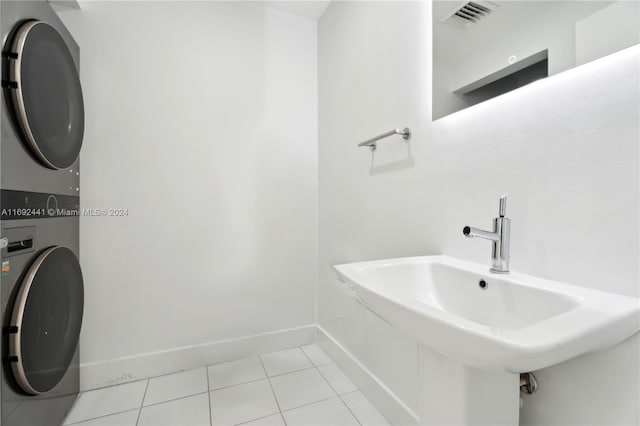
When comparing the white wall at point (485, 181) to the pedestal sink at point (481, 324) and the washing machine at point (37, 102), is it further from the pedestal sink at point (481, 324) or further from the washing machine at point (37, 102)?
the washing machine at point (37, 102)

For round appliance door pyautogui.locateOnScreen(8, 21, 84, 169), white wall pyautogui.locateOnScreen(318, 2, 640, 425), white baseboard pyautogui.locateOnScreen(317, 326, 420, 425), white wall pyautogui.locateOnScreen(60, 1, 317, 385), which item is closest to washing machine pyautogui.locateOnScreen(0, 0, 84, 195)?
round appliance door pyautogui.locateOnScreen(8, 21, 84, 169)

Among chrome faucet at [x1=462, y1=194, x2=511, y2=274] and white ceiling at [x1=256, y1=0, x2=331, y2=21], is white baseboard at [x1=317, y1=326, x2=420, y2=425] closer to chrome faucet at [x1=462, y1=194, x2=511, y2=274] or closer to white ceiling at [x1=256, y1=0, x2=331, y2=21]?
chrome faucet at [x1=462, y1=194, x2=511, y2=274]

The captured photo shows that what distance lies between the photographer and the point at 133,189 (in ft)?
5.65

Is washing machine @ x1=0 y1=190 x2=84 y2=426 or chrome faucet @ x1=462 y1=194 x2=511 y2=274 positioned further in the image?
washing machine @ x1=0 y1=190 x2=84 y2=426

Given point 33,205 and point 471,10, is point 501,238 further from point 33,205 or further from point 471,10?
point 33,205

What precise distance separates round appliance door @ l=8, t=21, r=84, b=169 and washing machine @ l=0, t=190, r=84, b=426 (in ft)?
0.64

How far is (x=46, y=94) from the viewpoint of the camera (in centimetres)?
116

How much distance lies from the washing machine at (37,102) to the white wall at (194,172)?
0.88 feet

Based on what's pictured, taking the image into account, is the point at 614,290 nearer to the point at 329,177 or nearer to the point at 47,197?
the point at 329,177

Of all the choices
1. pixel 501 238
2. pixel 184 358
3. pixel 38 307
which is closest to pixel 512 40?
pixel 501 238

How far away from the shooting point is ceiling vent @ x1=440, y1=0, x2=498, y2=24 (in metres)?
1.01

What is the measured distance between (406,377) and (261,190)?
53.6 inches

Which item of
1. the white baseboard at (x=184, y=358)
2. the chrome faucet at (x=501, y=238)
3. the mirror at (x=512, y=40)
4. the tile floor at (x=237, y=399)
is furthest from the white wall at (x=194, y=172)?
the chrome faucet at (x=501, y=238)

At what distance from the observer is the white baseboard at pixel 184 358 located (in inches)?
65.1
